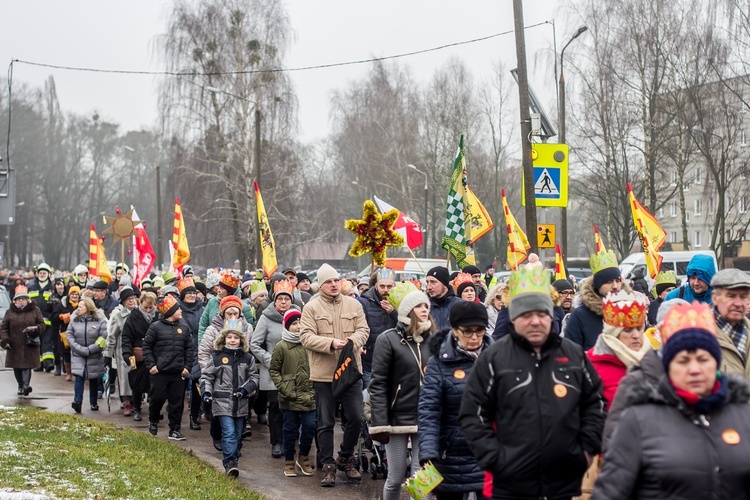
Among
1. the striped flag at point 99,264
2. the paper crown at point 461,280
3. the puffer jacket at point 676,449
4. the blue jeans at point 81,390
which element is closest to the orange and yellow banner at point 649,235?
the paper crown at point 461,280

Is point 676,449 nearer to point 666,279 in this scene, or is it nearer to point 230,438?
point 230,438

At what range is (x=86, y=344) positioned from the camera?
14.5 meters

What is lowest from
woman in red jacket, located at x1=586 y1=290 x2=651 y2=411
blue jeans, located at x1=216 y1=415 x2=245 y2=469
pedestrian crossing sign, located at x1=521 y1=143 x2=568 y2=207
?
blue jeans, located at x1=216 y1=415 x2=245 y2=469

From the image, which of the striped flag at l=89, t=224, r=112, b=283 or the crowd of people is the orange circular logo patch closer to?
the crowd of people

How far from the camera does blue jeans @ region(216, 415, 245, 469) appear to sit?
9.77 m

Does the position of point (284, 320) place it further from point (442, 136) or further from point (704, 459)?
point (442, 136)

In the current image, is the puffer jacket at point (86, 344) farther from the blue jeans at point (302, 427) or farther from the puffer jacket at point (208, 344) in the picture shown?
the blue jeans at point (302, 427)

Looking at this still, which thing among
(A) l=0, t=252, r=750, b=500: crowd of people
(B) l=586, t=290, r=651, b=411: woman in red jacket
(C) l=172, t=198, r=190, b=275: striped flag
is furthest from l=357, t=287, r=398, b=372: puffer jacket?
(C) l=172, t=198, r=190, b=275: striped flag

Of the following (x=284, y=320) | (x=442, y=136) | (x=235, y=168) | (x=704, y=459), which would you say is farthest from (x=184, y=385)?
(x=442, y=136)

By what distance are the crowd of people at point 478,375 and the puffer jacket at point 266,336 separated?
0.02m

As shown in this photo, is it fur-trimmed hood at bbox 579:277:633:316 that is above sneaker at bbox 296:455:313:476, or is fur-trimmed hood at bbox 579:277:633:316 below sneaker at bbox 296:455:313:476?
above

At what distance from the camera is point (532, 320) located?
4.85 metres

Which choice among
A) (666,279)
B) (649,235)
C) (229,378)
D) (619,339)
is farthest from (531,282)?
(649,235)

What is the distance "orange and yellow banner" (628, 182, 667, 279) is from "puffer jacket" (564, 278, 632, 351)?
6183 mm
